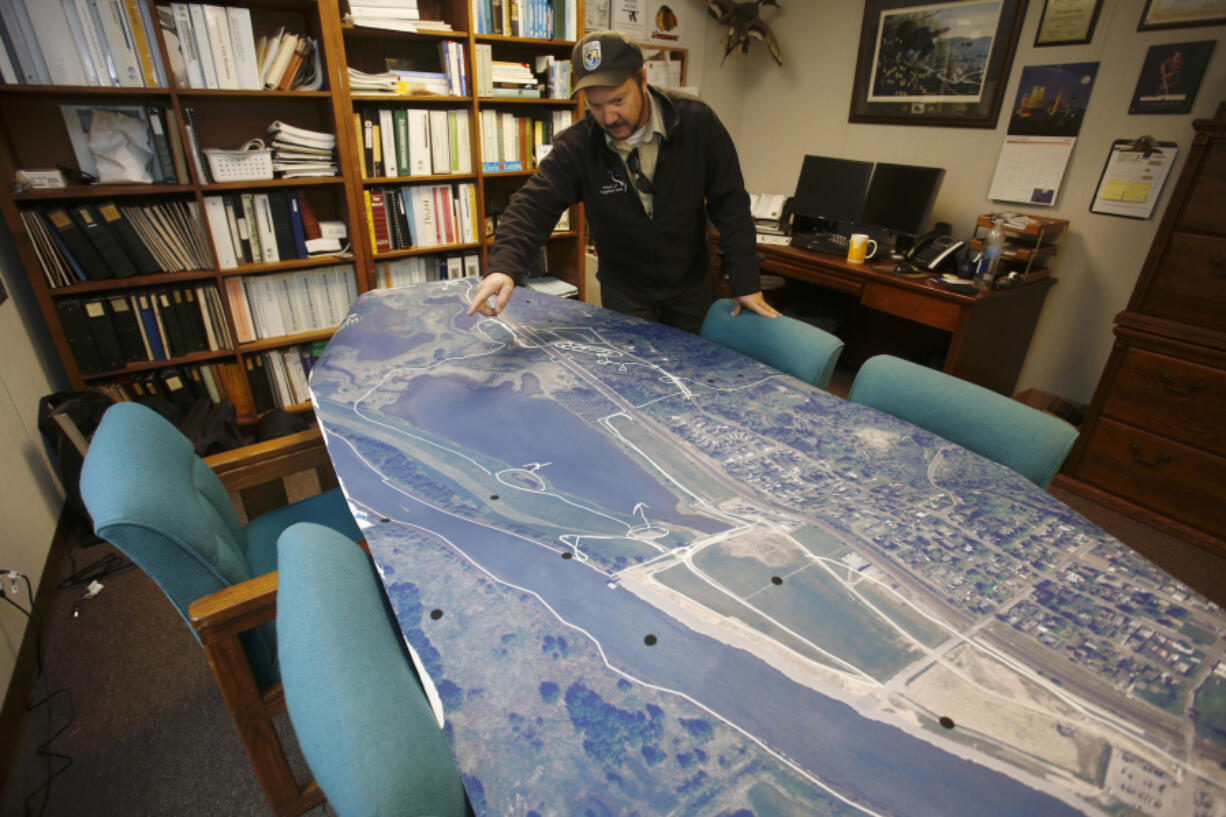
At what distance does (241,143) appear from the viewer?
2721 millimetres

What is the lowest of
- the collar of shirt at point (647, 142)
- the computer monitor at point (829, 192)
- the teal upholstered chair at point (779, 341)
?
the teal upholstered chair at point (779, 341)

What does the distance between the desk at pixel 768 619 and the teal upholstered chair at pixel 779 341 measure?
23cm

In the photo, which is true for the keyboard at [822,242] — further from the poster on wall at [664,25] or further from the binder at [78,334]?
the binder at [78,334]

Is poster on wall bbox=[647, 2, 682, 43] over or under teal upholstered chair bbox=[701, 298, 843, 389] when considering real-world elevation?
over

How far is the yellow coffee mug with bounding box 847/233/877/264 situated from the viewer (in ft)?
10.0

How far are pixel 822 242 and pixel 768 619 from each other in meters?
Result: 2.91

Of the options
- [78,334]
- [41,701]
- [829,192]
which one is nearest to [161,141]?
[78,334]

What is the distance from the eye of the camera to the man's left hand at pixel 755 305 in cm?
179

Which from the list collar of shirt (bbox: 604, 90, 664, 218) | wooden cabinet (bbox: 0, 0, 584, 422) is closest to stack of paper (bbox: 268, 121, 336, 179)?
wooden cabinet (bbox: 0, 0, 584, 422)

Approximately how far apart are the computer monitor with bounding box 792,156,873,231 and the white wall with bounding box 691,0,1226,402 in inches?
8.7

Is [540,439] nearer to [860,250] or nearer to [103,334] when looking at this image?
[103,334]

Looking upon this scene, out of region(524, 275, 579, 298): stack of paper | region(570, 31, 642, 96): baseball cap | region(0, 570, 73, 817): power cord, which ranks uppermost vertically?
region(570, 31, 642, 96): baseball cap

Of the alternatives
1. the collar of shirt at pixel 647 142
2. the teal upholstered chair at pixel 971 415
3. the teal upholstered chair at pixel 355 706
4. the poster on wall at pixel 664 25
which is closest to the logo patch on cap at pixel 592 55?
the collar of shirt at pixel 647 142

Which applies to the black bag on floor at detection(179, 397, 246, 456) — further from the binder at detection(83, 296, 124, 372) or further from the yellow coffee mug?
the yellow coffee mug
